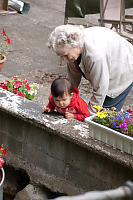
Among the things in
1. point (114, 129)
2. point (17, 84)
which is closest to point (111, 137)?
point (114, 129)

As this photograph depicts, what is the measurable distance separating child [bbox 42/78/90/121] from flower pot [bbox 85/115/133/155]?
313mm

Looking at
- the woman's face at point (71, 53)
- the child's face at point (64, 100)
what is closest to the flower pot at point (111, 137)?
the child's face at point (64, 100)

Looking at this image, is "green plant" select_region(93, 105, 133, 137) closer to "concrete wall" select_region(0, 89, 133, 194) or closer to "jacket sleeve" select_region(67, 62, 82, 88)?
"concrete wall" select_region(0, 89, 133, 194)

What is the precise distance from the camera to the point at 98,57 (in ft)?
8.57

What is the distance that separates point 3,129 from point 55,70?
297 centimetres

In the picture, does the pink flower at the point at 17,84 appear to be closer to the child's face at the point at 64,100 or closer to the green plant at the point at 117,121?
the child's face at the point at 64,100

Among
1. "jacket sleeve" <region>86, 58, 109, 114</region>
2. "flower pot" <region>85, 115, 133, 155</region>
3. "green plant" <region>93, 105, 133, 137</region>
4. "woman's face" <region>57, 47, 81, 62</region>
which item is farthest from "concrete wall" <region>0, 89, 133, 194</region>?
"woman's face" <region>57, 47, 81, 62</region>

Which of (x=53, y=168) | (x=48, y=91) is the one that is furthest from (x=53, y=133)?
(x=48, y=91)

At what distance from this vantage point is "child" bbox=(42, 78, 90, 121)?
2648 mm

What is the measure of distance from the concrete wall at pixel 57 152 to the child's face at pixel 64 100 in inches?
4.9

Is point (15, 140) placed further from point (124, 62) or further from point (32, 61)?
point (32, 61)

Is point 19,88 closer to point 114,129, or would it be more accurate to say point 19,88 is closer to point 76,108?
point 76,108

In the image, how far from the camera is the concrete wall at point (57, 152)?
8.23 ft

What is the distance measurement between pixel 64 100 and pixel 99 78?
0.31 meters
